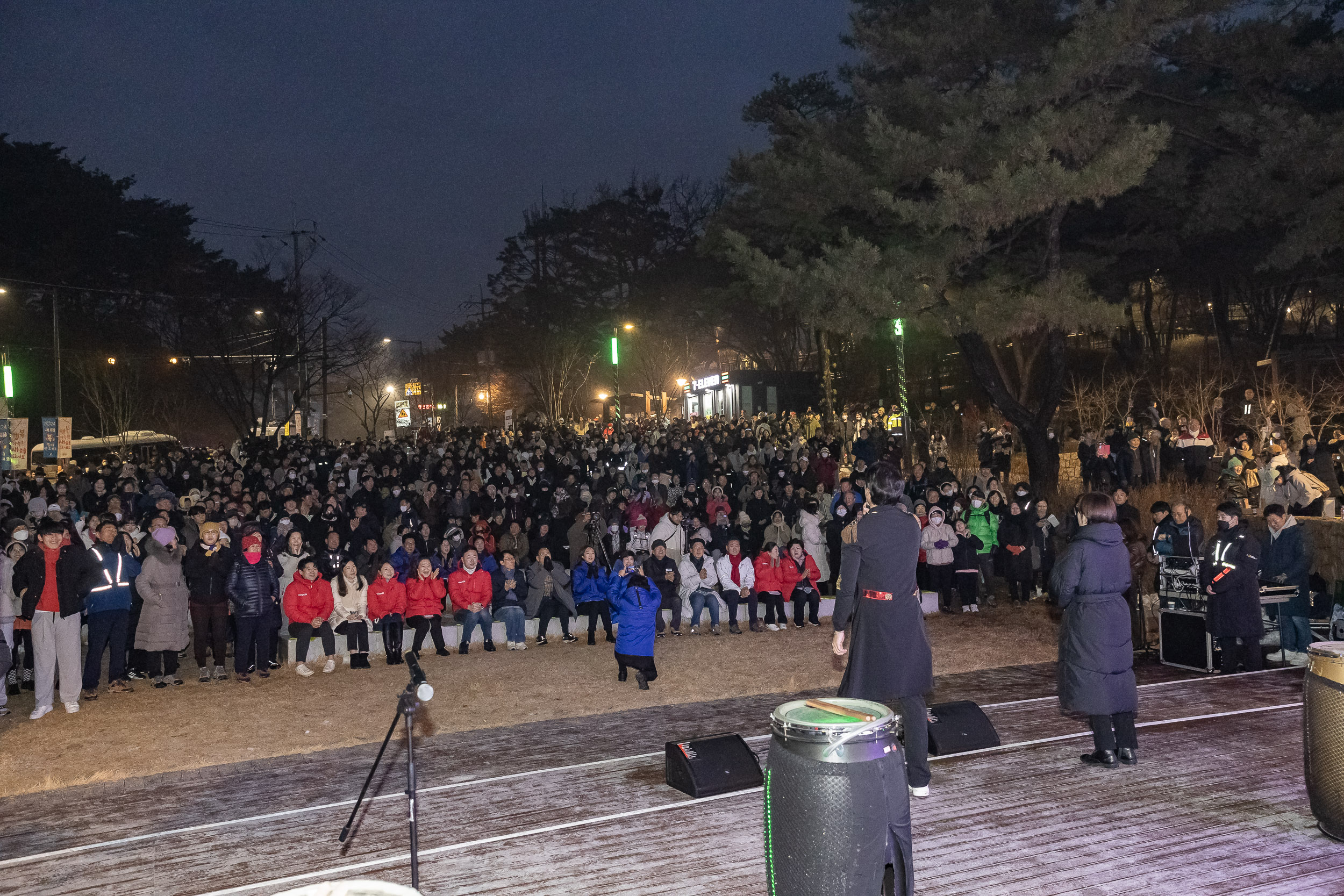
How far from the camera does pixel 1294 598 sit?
9.49m

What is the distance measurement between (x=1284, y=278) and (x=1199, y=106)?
1238 centimetres

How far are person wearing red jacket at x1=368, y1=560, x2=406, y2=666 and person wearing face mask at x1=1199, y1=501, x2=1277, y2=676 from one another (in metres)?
8.21

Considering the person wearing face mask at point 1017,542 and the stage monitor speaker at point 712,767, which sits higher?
the person wearing face mask at point 1017,542

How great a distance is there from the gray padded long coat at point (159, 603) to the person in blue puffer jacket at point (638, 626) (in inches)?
174

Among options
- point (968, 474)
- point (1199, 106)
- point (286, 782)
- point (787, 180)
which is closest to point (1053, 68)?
point (1199, 106)

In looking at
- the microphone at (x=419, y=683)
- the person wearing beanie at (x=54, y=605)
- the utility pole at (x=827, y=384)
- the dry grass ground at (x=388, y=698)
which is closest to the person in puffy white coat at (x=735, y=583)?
the dry grass ground at (x=388, y=698)

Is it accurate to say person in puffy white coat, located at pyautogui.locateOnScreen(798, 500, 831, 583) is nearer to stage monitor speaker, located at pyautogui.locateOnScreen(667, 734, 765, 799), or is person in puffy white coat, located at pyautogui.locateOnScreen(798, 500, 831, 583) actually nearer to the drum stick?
stage monitor speaker, located at pyautogui.locateOnScreen(667, 734, 765, 799)

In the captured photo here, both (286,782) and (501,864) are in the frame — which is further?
(286,782)

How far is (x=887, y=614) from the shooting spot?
17.1 ft

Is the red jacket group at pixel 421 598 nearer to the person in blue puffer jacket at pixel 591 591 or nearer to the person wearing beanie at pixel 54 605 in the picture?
the person in blue puffer jacket at pixel 591 591

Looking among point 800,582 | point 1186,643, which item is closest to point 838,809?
point 1186,643

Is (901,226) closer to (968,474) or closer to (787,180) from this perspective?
(787,180)

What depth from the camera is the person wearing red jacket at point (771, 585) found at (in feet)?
41.3

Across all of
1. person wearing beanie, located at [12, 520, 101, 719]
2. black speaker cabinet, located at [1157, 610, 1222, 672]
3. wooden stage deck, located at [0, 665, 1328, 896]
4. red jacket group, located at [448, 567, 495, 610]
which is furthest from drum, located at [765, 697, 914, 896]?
red jacket group, located at [448, 567, 495, 610]
